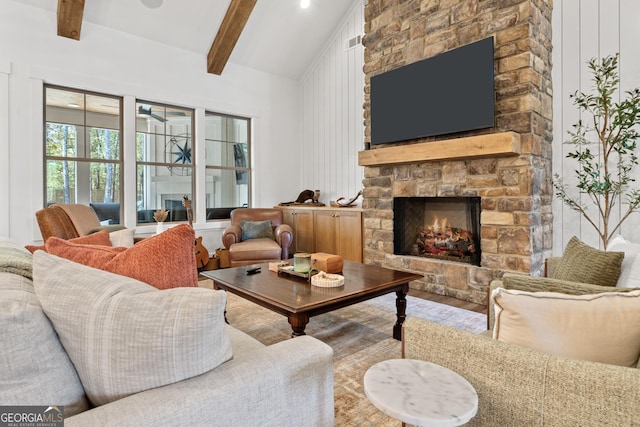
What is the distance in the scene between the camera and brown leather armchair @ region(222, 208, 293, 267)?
420cm

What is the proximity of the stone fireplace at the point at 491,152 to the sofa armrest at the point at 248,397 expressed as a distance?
106 inches

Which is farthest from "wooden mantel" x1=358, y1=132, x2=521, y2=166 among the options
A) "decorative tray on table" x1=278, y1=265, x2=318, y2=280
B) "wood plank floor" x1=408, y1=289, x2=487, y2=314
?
"decorative tray on table" x1=278, y1=265, x2=318, y2=280

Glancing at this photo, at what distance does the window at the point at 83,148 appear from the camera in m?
4.12

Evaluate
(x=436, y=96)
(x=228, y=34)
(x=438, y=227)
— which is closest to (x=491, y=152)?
(x=436, y=96)

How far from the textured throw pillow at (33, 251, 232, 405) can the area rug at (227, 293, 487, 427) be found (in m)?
1.00

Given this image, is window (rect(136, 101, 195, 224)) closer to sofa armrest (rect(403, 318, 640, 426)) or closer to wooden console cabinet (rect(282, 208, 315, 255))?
wooden console cabinet (rect(282, 208, 315, 255))

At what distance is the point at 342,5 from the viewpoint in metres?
5.18

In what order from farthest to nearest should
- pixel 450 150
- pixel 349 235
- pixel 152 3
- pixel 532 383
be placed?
pixel 349 235
pixel 152 3
pixel 450 150
pixel 532 383

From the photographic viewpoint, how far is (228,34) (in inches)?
185

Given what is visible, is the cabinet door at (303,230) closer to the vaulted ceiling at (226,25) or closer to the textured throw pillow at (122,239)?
the vaulted ceiling at (226,25)

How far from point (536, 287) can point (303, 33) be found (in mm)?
5301

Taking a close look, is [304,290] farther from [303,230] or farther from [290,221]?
[290,221]

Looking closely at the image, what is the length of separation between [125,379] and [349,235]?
12.7 feet
